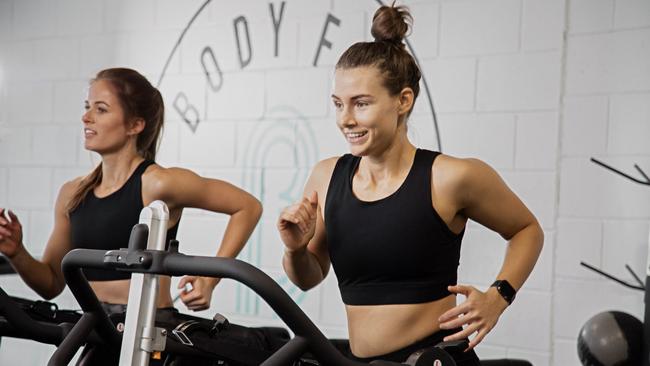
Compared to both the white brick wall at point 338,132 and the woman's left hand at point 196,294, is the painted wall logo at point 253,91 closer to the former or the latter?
the white brick wall at point 338,132

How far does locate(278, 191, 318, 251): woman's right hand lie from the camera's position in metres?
1.88

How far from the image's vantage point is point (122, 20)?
4387mm

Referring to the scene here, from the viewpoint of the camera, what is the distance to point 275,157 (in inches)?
152

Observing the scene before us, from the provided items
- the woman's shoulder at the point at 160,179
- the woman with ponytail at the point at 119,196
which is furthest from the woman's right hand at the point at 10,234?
the woman's shoulder at the point at 160,179

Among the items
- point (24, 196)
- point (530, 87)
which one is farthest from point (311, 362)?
point (24, 196)

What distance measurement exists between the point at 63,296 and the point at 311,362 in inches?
124

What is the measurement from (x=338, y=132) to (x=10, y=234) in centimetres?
147

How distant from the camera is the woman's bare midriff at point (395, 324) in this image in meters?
2.04

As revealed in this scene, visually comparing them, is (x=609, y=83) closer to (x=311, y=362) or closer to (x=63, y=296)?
(x=311, y=362)

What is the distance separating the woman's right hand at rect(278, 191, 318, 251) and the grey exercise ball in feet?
3.76

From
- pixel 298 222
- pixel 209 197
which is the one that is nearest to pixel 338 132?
pixel 209 197

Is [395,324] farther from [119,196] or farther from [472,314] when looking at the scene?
[119,196]

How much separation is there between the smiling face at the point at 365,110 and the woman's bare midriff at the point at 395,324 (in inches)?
15.6

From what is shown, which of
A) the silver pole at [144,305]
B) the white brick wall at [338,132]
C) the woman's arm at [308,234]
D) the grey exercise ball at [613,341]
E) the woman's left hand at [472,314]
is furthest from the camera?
the white brick wall at [338,132]
